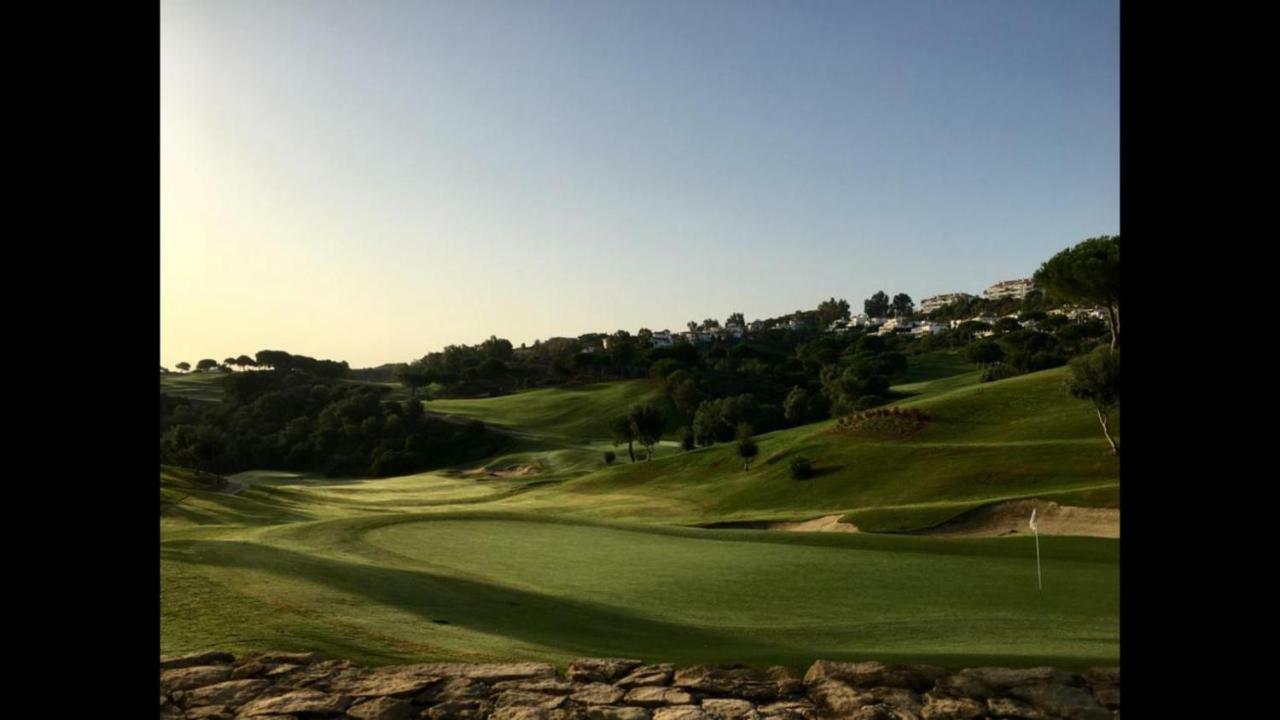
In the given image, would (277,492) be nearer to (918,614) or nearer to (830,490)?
(830,490)

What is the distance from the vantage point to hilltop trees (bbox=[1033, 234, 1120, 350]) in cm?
4447

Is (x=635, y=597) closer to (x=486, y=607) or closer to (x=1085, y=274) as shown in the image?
(x=486, y=607)

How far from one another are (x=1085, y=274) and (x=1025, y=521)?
28048mm

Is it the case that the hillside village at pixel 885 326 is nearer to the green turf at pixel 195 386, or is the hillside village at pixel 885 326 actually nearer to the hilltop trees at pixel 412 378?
the hilltop trees at pixel 412 378

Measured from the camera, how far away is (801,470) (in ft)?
115

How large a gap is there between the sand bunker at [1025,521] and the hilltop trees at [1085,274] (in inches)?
995

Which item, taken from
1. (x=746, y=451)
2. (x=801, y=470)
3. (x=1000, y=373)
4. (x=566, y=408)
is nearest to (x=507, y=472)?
(x=566, y=408)

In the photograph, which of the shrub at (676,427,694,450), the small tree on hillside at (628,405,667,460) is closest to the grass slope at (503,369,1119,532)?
the small tree on hillside at (628,405,667,460)

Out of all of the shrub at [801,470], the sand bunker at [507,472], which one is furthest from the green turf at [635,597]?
the sand bunker at [507,472]

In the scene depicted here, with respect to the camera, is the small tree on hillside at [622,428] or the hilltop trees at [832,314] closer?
the small tree on hillside at [622,428]

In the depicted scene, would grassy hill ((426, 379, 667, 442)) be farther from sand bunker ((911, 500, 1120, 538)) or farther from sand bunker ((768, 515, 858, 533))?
sand bunker ((911, 500, 1120, 538))

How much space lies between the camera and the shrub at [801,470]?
1377 inches

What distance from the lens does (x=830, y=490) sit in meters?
33.0
